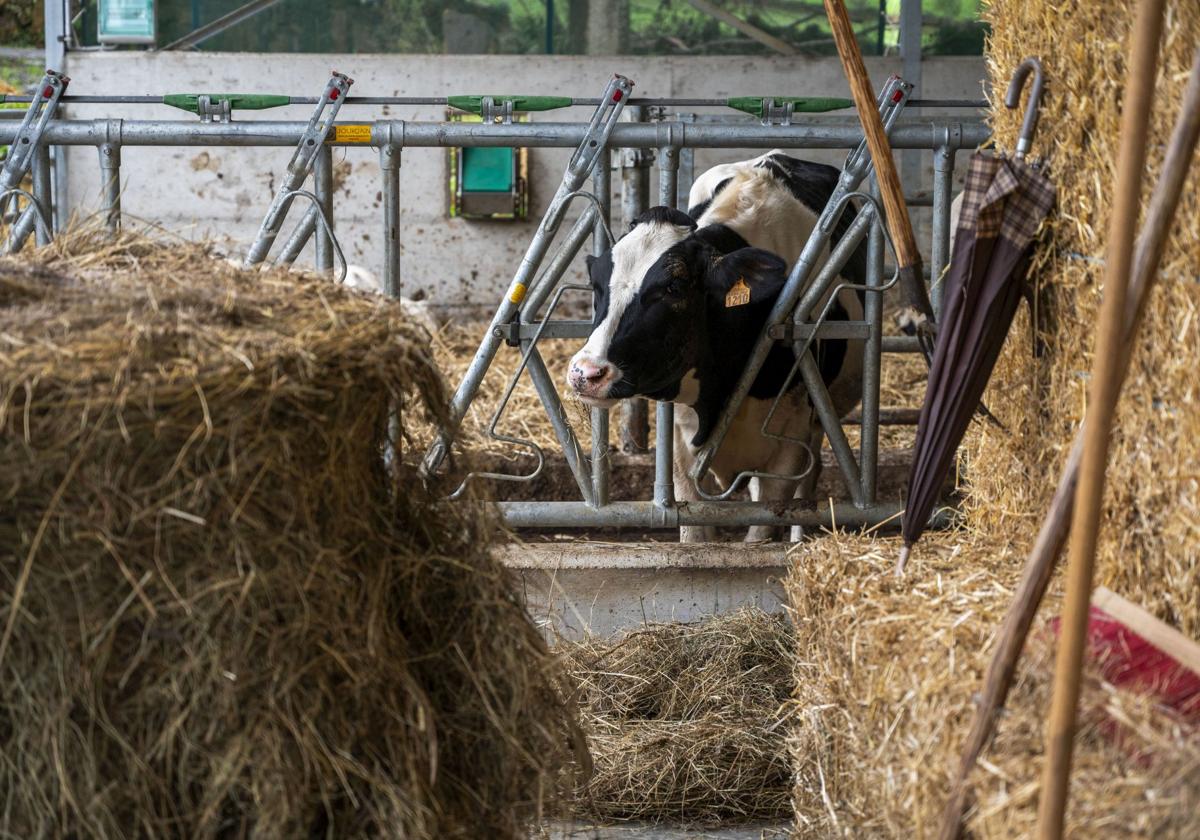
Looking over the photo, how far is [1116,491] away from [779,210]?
3.29 meters

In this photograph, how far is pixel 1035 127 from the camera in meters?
3.20

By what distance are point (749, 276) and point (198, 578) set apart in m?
3.04

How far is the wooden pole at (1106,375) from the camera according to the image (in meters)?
2.22

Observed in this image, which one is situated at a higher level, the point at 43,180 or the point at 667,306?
the point at 43,180

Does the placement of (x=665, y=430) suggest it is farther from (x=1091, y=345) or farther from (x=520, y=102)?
(x=1091, y=345)

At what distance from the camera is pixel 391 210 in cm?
502

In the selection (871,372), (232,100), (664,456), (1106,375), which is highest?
(232,100)

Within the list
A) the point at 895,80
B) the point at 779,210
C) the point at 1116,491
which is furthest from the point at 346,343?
the point at 779,210

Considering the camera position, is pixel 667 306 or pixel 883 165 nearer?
pixel 883 165

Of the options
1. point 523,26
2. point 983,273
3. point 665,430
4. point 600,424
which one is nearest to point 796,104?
point 665,430

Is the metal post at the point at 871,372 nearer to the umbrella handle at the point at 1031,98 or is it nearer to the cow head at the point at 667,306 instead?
the cow head at the point at 667,306

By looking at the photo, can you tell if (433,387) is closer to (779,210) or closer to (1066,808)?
(1066,808)

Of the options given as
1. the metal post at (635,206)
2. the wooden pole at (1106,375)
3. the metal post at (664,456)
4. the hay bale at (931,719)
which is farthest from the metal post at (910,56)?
the wooden pole at (1106,375)

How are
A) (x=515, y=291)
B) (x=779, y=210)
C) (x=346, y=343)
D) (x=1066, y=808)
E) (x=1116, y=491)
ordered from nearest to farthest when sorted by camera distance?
(x=1066, y=808) < (x=346, y=343) < (x=1116, y=491) < (x=515, y=291) < (x=779, y=210)
